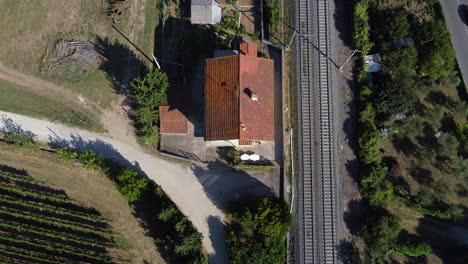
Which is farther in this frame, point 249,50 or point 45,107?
point 45,107

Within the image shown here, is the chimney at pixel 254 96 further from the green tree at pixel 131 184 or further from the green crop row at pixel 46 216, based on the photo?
the green crop row at pixel 46 216

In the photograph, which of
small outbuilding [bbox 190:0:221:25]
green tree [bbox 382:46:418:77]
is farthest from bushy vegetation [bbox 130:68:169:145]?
green tree [bbox 382:46:418:77]

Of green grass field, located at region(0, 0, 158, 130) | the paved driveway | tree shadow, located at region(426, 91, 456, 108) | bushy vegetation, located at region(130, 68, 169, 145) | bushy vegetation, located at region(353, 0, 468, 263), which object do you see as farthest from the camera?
green grass field, located at region(0, 0, 158, 130)

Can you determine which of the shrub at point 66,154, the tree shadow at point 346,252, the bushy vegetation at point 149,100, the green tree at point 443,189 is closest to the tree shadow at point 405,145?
the green tree at point 443,189

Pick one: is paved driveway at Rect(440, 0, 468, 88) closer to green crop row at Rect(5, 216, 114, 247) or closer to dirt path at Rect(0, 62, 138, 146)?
dirt path at Rect(0, 62, 138, 146)

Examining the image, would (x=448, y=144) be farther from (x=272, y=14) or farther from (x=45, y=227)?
(x=45, y=227)

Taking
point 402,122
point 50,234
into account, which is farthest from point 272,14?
point 50,234
